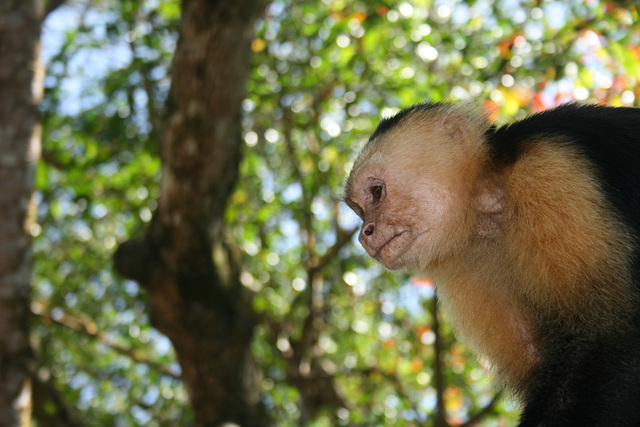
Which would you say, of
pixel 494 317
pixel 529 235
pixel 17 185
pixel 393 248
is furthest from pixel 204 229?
pixel 529 235

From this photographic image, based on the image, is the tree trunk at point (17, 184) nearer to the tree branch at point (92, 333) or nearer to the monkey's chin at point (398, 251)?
the tree branch at point (92, 333)

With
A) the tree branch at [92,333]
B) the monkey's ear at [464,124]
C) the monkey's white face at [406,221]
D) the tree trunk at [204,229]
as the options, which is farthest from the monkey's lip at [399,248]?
the tree branch at [92,333]

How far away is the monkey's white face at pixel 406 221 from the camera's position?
7.60 ft

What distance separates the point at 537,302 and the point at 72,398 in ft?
13.9

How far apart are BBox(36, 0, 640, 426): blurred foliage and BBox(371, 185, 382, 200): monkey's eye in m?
1.60

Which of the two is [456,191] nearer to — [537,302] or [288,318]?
[537,302]

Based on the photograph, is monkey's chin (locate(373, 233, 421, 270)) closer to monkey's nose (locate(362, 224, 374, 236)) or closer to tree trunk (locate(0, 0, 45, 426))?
monkey's nose (locate(362, 224, 374, 236))

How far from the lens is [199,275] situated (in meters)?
4.00

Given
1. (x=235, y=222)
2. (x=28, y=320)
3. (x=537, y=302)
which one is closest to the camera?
(x=537, y=302)

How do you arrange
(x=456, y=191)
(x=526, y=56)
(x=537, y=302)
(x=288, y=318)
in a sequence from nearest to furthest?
(x=537, y=302), (x=456, y=191), (x=526, y=56), (x=288, y=318)

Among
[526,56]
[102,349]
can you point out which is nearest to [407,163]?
[526,56]

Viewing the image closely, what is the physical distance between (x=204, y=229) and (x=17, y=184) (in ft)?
3.40

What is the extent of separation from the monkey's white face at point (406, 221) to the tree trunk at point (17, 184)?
2255 mm

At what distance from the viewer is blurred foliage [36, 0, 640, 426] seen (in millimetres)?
4336
